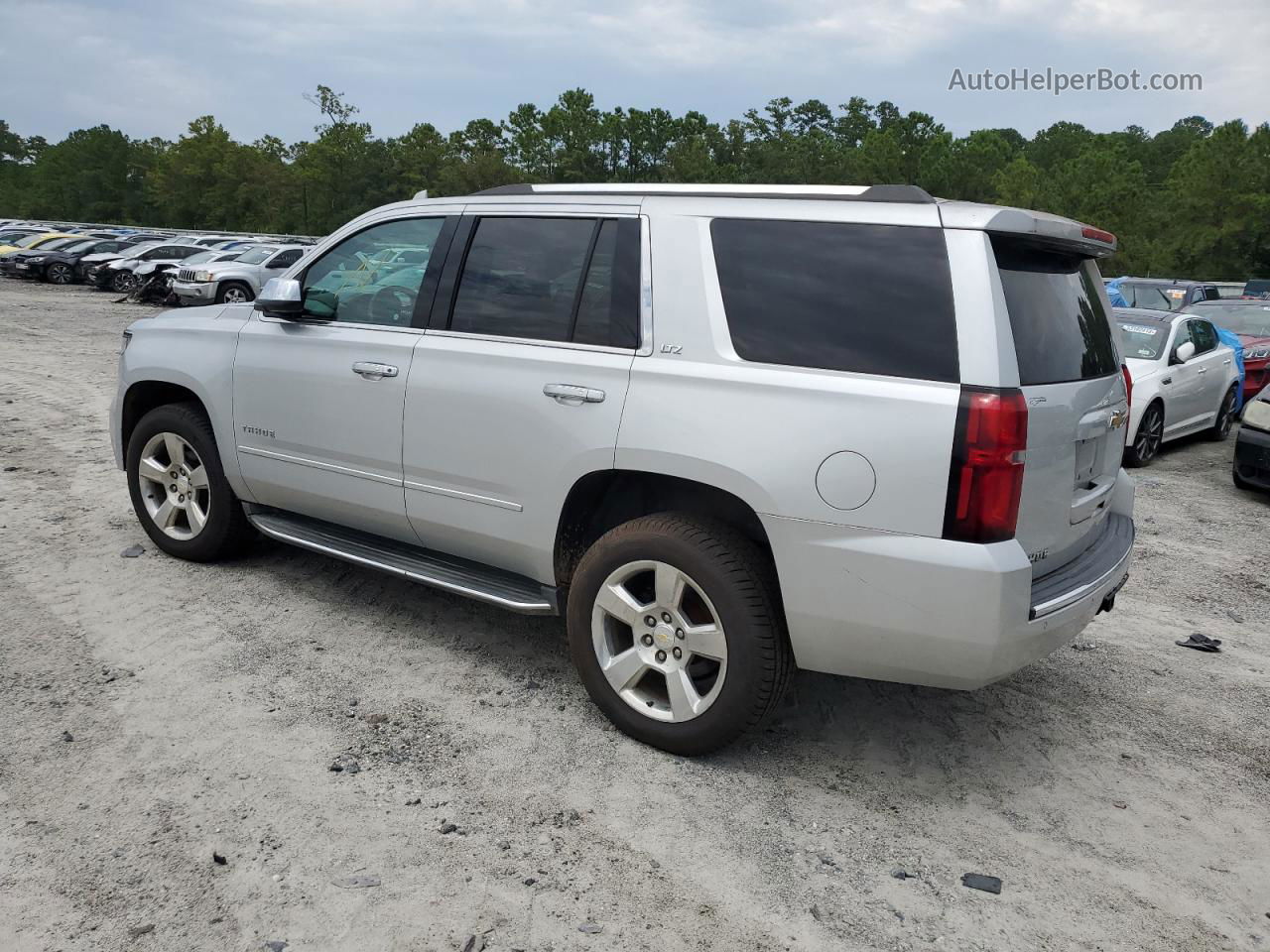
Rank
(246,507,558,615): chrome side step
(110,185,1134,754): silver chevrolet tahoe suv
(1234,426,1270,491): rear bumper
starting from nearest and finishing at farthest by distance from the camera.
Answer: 1. (110,185,1134,754): silver chevrolet tahoe suv
2. (246,507,558,615): chrome side step
3. (1234,426,1270,491): rear bumper

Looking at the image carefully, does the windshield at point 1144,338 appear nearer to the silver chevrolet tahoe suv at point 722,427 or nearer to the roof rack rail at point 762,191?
the silver chevrolet tahoe suv at point 722,427

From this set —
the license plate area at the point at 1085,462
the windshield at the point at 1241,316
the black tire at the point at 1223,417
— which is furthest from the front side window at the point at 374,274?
the windshield at the point at 1241,316

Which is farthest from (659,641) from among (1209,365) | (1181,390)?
(1209,365)

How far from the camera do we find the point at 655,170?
82.6 metres

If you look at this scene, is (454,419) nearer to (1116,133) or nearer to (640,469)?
(640,469)

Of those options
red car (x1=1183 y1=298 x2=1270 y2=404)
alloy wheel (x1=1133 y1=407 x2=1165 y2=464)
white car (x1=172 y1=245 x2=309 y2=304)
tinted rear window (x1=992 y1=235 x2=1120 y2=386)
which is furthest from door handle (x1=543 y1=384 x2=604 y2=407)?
white car (x1=172 y1=245 x2=309 y2=304)

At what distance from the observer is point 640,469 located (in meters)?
3.54

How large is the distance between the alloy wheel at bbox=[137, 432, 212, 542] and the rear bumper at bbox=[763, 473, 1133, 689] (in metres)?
3.38

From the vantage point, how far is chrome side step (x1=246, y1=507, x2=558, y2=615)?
3.98m

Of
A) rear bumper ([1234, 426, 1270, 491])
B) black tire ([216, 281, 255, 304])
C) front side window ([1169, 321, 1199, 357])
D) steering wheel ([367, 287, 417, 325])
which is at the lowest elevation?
rear bumper ([1234, 426, 1270, 491])

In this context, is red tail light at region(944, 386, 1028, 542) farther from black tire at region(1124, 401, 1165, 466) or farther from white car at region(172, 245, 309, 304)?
white car at region(172, 245, 309, 304)

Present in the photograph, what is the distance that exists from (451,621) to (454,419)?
4.16 feet

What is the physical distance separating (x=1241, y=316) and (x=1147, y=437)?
552 cm

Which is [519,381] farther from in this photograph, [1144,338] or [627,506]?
[1144,338]
